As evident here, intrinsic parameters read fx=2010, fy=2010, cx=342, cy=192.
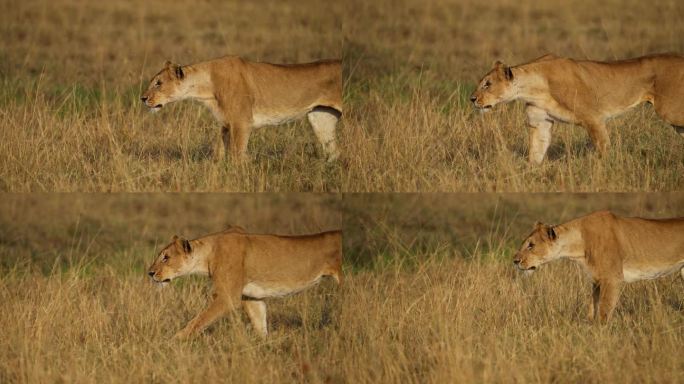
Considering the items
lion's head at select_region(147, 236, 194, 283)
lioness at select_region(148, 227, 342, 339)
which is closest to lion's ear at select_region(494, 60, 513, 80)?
lioness at select_region(148, 227, 342, 339)

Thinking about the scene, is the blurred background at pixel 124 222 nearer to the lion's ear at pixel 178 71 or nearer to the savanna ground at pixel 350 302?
the savanna ground at pixel 350 302

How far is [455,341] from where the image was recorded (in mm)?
8781

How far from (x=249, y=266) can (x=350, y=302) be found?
486 mm

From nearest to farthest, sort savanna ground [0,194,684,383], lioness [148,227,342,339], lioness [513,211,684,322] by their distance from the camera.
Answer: savanna ground [0,194,684,383]
lioness [148,227,342,339]
lioness [513,211,684,322]

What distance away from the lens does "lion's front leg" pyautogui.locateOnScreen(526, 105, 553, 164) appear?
9023 millimetres

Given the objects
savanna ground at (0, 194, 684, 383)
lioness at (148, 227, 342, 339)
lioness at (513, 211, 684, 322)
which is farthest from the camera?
lioness at (513, 211, 684, 322)

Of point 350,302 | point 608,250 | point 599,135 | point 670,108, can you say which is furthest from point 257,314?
point 670,108

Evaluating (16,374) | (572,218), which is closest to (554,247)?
(572,218)

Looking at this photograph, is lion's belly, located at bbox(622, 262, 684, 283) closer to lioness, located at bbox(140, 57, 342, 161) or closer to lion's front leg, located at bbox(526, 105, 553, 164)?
lion's front leg, located at bbox(526, 105, 553, 164)

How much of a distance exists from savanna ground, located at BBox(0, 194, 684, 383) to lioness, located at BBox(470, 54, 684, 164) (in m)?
0.34

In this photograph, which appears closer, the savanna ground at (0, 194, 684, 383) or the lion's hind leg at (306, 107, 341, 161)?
the savanna ground at (0, 194, 684, 383)

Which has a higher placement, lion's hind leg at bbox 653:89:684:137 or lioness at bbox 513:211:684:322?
lion's hind leg at bbox 653:89:684:137

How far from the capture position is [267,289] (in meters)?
8.94

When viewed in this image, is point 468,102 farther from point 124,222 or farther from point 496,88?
point 124,222
